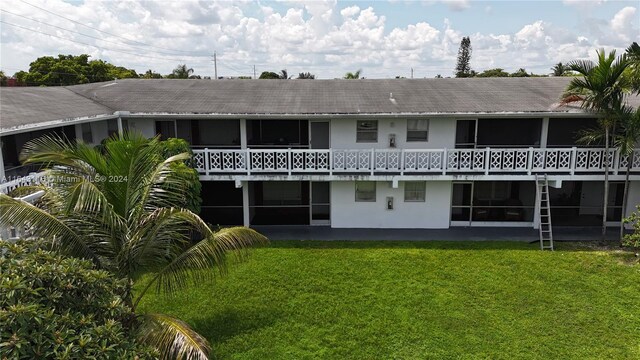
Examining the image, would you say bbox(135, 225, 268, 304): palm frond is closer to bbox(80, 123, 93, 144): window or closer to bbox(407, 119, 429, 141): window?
bbox(407, 119, 429, 141): window

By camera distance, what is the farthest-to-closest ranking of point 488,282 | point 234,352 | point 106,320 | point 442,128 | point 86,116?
point 442,128 → point 86,116 → point 488,282 → point 234,352 → point 106,320

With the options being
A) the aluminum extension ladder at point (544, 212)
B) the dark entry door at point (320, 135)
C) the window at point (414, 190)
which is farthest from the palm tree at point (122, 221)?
the aluminum extension ladder at point (544, 212)

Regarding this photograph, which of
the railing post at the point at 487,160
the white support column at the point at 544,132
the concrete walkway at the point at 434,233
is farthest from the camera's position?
the white support column at the point at 544,132

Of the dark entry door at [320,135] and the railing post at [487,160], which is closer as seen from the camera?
the railing post at [487,160]

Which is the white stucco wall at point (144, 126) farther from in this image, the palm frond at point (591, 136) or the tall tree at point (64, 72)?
the tall tree at point (64, 72)

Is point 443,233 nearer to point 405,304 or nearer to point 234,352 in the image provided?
point 405,304

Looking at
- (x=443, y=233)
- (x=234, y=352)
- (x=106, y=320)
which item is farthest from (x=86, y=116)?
(x=443, y=233)

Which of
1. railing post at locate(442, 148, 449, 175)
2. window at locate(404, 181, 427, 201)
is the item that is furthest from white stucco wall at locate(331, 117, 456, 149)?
window at locate(404, 181, 427, 201)

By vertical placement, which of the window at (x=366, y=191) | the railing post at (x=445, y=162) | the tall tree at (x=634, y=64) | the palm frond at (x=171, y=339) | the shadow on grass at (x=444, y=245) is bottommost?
the shadow on grass at (x=444, y=245)
